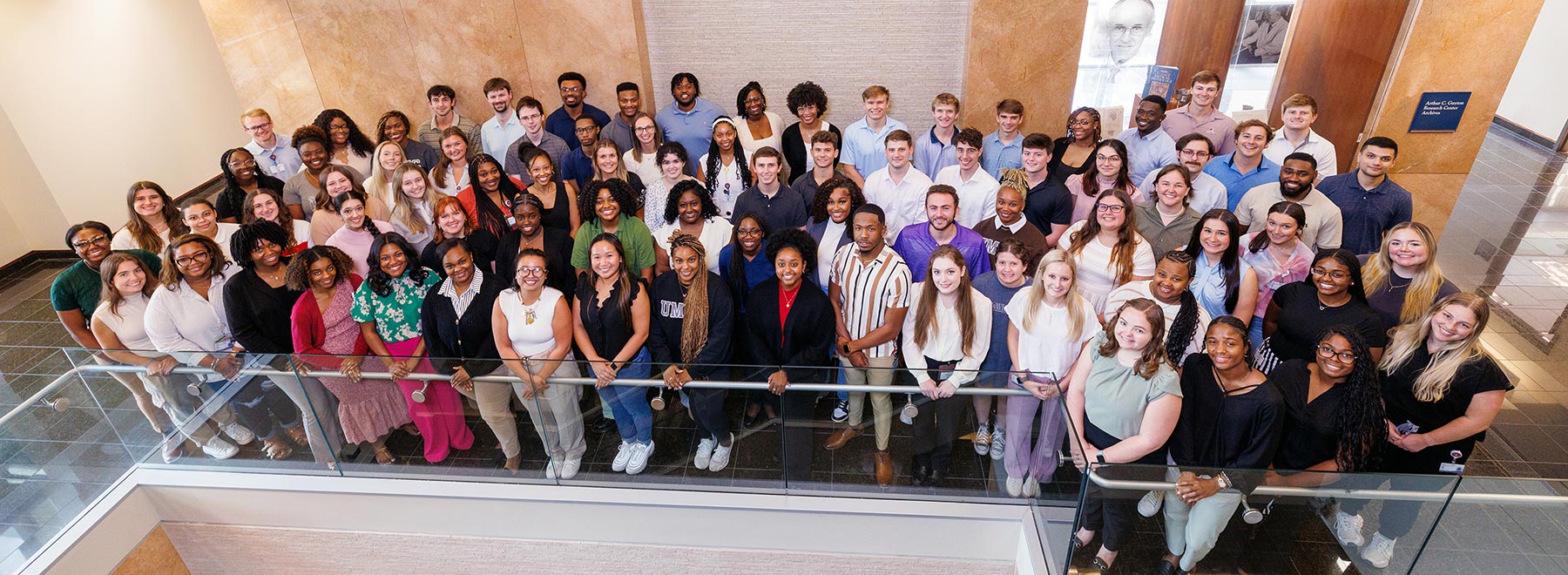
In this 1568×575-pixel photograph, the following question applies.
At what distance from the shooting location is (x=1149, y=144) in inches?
234

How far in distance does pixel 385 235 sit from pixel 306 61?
4.78 meters

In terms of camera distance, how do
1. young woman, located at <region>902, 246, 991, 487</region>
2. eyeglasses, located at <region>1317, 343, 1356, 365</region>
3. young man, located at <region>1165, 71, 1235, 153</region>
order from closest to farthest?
eyeglasses, located at <region>1317, 343, 1356, 365</region>
young woman, located at <region>902, 246, 991, 487</region>
young man, located at <region>1165, 71, 1235, 153</region>

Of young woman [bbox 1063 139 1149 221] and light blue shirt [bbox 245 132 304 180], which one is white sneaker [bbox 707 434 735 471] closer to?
young woman [bbox 1063 139 1149 221]

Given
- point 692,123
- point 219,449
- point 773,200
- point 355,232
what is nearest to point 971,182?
point 773,200

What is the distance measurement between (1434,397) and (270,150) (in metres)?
8.06

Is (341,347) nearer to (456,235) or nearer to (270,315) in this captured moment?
(270,315)

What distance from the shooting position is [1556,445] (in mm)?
5133

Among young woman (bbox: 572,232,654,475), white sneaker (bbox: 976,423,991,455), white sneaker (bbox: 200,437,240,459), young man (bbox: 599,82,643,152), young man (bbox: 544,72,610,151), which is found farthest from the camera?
young man (bbox: 544,72,610,151)

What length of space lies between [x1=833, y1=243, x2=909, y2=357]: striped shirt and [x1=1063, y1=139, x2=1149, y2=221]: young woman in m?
1.44

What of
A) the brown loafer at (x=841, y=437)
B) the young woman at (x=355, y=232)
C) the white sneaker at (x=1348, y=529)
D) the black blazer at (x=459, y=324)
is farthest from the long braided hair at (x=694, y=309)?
the white sneaker at (x=1348, y=529)

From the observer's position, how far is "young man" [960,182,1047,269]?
4793 millimetres

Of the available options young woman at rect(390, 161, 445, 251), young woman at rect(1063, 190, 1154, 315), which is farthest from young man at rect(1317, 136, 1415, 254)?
young woman at rect(390, 161, 445, 251)

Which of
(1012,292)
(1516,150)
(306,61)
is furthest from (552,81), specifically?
(1516,150)

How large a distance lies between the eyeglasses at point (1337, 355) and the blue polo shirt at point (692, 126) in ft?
15.5
